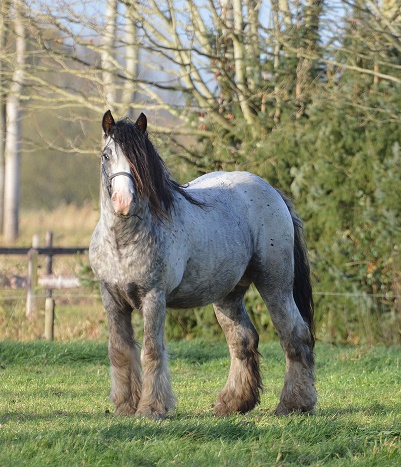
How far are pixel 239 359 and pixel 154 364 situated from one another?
123cm

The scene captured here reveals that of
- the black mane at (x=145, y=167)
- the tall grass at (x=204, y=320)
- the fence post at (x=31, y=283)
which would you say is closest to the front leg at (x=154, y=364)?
the black mane at (x=145, y=167)

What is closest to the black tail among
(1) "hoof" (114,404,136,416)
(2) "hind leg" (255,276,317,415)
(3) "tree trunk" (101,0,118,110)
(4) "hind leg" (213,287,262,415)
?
(2) "hind leg" (255,276,317,415)

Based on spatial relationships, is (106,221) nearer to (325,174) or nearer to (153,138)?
(325,174)

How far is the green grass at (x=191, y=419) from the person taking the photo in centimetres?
482

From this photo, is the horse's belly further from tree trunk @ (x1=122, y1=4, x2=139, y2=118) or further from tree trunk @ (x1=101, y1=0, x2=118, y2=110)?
tree trunk @ (x1=101, y1=0, x2=118, y2=110)

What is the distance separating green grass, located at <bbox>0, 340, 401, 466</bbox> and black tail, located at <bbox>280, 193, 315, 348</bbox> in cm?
77

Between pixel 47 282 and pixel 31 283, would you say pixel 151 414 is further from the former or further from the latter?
pixel 31 283

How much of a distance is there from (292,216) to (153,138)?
6343 millimetres

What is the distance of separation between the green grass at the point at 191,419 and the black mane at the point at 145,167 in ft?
4.91

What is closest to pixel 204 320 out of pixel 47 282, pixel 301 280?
pixel 47 282

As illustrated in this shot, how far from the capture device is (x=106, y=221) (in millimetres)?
6160

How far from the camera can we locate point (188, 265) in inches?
255

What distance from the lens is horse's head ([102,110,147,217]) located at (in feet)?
19.1

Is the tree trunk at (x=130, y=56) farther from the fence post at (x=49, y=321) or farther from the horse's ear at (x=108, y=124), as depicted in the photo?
the horse's ear at (x=108, y=124)
